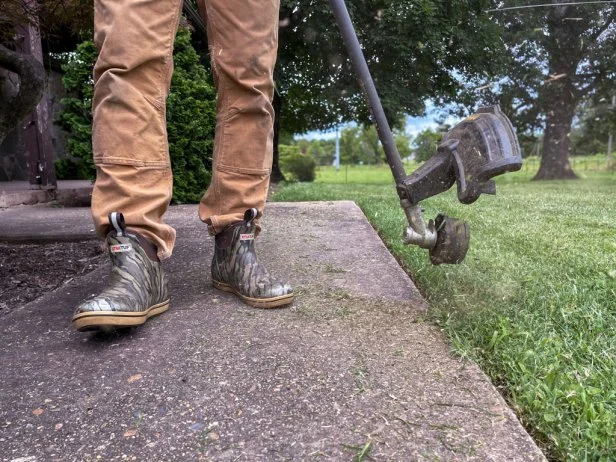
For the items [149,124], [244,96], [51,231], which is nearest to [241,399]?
[149,124]

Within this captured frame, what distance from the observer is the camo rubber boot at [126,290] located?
1069 millimetres

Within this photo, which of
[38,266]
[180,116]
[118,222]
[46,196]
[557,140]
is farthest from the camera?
[557,140]

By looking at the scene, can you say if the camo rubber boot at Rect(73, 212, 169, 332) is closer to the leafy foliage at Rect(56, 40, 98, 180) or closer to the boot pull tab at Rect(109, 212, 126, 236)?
the boot pull tab at Rect(109, 212, 126, 236)

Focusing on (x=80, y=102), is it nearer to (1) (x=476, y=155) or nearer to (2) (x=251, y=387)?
(1) (x=476, y=155)

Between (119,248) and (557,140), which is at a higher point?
(557,140)

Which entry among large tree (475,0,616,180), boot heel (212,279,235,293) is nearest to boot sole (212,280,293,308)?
boot heel (212,279,235,293)

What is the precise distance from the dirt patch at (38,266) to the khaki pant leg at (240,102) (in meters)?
0.69

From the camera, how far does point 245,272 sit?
1408 millimetres

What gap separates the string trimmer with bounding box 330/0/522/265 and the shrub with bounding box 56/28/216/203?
3.39 m

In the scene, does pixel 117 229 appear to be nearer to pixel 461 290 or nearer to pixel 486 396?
pixel 486 396

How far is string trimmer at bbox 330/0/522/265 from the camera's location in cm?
123

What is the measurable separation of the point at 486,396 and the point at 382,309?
0.46m

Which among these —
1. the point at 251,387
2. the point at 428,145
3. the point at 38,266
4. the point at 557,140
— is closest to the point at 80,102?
the point at 38,266

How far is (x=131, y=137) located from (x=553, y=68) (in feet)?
57.8
